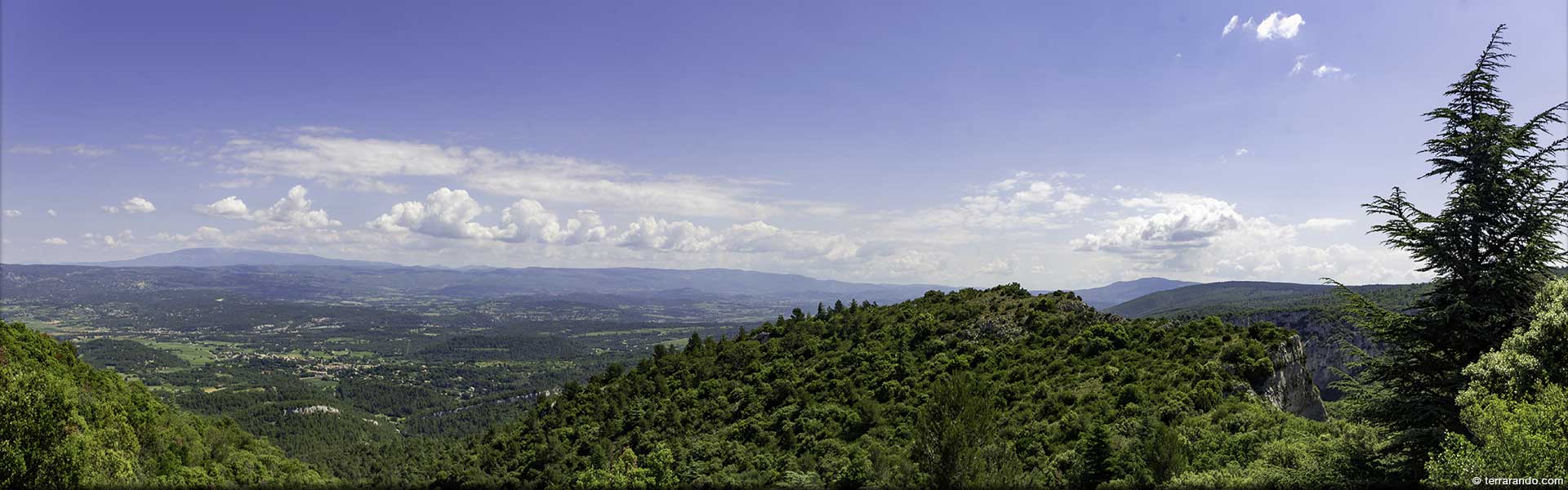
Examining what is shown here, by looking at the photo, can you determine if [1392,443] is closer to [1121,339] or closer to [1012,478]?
[1012,478]

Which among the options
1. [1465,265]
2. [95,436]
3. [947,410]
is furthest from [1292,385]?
[95,436]

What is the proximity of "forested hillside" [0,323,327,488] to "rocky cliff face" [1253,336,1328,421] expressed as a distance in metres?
65.6

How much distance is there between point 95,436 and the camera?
35.3m

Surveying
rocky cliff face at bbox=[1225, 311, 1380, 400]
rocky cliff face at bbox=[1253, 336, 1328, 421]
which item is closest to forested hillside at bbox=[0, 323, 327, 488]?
rocky cliff face at bbox=[1253, 336, 1328, 421]

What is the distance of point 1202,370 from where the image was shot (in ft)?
129

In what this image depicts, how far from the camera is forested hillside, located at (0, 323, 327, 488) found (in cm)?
2692

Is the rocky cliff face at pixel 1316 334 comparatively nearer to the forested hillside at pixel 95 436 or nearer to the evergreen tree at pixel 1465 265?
the evergreen tree at pixel 1465 265

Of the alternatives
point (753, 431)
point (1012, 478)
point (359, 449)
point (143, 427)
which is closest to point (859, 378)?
point (753, 431)

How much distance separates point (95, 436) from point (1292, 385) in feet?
252

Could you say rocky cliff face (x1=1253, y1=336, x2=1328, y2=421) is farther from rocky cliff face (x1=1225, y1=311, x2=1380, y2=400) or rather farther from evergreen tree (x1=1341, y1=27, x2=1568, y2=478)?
rocky cliff face (x1=1225, y1=311, x2=1380, y2=400)

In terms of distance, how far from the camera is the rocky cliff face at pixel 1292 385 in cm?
3875

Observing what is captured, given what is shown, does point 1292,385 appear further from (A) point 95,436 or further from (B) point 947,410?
(A) point 95,436

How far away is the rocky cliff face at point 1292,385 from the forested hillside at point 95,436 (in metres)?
65.6

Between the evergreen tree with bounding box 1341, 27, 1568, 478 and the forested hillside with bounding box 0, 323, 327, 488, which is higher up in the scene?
the evergreen tree with bounding box 1341, 27, 1568, 478
